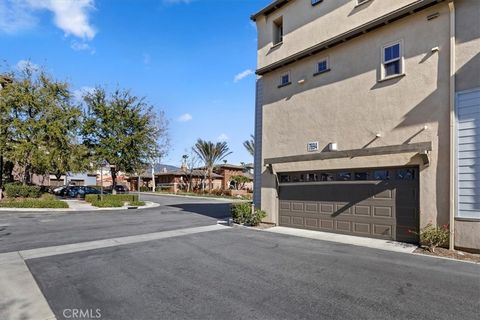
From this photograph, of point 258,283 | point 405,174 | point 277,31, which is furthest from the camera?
point 277,31

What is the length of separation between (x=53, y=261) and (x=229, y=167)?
51732 millimetres

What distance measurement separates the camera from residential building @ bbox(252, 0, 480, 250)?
29.0ft

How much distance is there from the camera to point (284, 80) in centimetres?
1455

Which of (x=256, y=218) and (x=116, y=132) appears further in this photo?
(x=116, y=132)

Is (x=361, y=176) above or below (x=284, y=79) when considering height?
below

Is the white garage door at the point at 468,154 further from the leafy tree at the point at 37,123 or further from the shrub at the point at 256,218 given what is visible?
the leafy tree at the point at 37,123

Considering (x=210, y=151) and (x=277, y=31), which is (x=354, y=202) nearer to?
(x=277, y=31)

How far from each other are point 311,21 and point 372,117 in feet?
17.1

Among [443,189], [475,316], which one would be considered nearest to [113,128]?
[443,189]

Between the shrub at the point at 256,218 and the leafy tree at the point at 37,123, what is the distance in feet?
61.7

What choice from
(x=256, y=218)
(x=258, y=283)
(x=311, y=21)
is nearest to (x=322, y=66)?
(x=311, y=21)

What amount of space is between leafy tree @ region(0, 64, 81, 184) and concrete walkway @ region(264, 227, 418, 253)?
2083 cm

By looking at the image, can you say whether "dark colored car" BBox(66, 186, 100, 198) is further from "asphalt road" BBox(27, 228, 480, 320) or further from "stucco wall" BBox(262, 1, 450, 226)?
"asphalt road" BBox(27, 228, 480, 320)

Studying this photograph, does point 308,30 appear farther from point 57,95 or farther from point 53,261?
point 57,95
